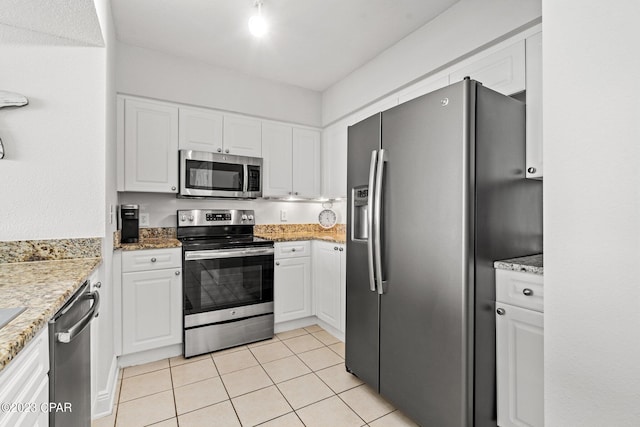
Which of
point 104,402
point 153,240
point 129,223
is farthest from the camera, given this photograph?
point 153,240

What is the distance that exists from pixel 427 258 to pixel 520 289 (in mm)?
414

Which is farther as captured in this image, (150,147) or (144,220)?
(144,220)

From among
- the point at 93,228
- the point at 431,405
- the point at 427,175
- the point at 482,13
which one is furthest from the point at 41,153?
the point at 482,13

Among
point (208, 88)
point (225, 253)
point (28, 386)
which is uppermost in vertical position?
point (208, 88)

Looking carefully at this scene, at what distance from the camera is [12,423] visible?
25.6 inches

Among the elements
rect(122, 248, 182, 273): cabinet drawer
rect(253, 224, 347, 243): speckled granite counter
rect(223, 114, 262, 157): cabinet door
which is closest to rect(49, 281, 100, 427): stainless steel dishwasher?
rect(122, 248, 182, 273): cabinet drawer

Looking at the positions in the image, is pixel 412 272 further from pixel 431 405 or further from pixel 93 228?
pixel 93 228

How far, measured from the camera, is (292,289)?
296 centimetres

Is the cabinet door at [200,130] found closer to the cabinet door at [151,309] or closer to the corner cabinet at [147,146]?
the corner cabinet at [147,146]

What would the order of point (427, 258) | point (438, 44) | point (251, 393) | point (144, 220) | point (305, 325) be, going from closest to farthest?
point (427, 258) → point (251, 393) → point (438, 44) → point (144, 220) → point (305, 325)

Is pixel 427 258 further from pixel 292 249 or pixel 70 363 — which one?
pixel 292 249

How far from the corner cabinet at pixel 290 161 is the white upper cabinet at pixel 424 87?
1210 millimetres

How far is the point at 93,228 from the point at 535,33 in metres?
2.66

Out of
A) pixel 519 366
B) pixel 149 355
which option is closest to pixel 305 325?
pixel 149 355
